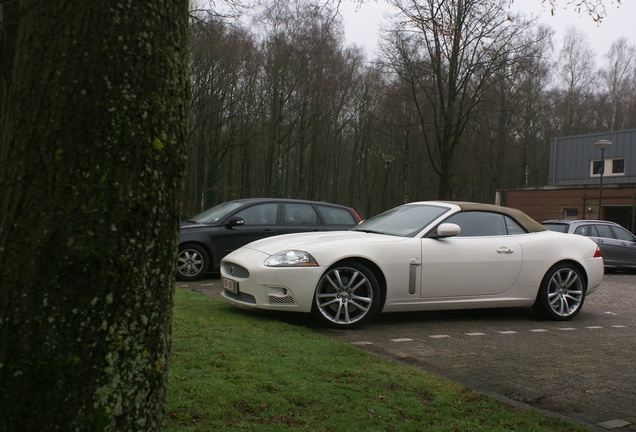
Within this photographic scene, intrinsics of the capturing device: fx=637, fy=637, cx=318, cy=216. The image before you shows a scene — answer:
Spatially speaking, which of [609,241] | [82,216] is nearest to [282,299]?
[82,216]

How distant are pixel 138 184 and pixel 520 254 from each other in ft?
22.8

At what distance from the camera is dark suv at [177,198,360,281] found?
461 inches

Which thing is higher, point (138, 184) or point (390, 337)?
point (138, 184)

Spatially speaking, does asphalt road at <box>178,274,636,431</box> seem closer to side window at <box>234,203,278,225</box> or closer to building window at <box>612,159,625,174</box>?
side window at <box>234,203,278,225</box>

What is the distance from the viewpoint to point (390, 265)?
7453 mm

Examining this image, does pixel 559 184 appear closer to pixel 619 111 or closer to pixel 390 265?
pixel 619 111

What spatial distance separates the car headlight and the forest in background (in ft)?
61.2

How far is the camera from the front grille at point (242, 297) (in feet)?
23.9

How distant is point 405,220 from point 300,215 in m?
4.59

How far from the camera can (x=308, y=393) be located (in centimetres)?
417

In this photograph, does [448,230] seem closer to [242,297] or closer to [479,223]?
[479,223]

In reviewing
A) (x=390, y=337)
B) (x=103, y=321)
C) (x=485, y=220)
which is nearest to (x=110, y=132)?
(x=103, y=321)

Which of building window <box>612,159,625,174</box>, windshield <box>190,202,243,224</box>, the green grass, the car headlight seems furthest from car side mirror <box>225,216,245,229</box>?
building window <box>612,159,625,174</box>

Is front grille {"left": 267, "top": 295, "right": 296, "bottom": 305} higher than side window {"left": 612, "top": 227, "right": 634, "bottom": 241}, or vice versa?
side window {"left": 612, "top": 227, "right": 634, "bottom": 241}
